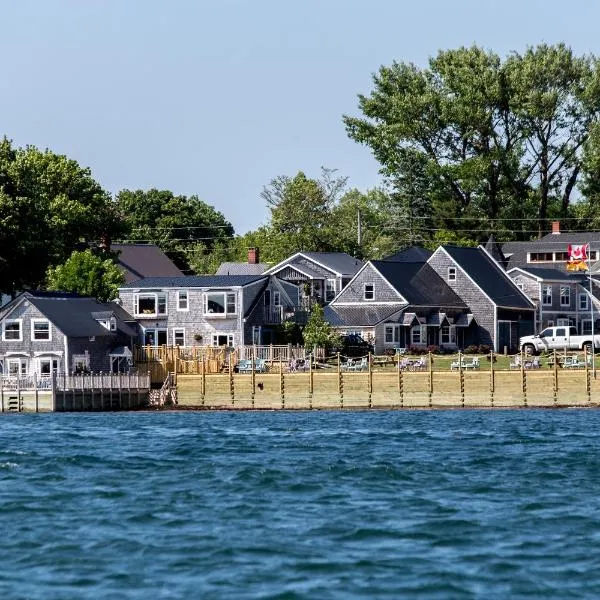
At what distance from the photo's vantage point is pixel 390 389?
8206cm

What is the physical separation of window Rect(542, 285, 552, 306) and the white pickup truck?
12.3m

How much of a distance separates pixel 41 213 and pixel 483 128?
43187 mm

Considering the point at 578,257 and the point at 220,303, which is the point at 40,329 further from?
the point at 578,257

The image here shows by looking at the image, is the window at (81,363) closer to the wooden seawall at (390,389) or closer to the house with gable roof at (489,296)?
the wooden seawall at (390,389)

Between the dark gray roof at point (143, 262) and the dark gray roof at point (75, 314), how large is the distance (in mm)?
29684

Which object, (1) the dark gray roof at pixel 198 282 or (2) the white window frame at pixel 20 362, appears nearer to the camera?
(2) the white window frame at pixel 20 362

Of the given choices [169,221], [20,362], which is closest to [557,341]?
[20,362]

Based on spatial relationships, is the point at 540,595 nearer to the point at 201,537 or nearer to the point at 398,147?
the point at 201,537

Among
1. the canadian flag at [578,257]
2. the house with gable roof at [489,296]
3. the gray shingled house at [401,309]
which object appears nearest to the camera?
the gray shingled house at [401,309]

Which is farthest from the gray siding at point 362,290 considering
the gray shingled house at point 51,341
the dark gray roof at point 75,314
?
the gray shingled house at point 51,341

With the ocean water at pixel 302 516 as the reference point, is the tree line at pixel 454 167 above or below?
above

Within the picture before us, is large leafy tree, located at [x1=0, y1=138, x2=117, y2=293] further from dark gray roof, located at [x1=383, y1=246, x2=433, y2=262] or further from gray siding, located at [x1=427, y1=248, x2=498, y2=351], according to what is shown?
gray siding, located at [x1=427, y1=248, x2=498, y2=351]

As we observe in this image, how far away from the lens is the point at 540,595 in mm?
27781

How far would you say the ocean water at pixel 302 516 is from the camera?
29078 mm
